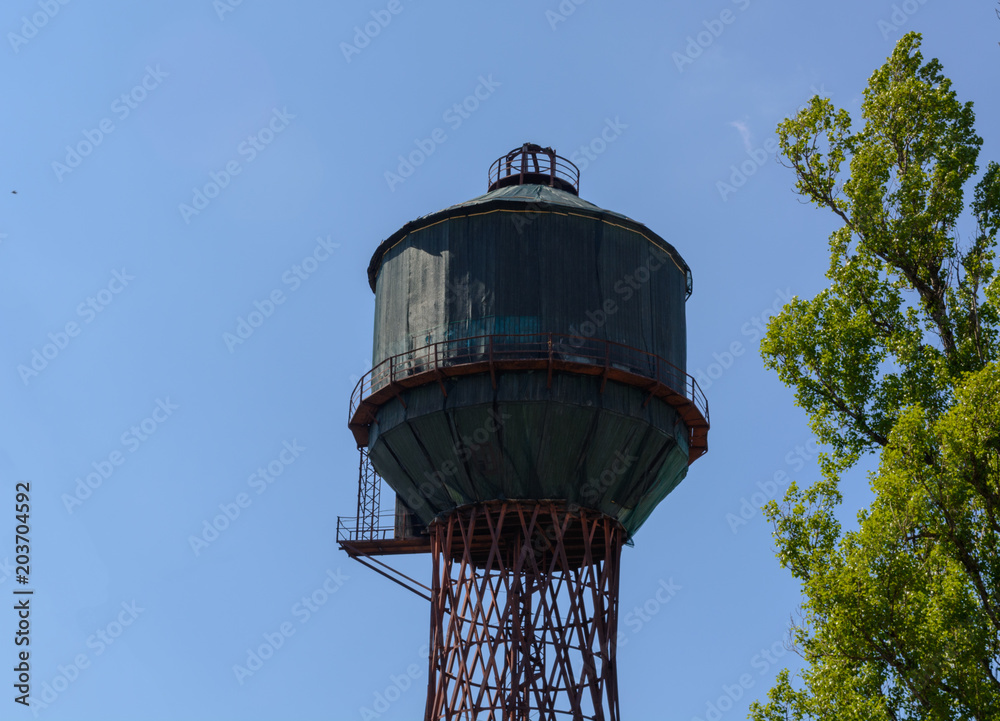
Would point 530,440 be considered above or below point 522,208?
below

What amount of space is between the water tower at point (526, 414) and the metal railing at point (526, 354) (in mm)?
39

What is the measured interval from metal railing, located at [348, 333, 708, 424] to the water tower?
0.04 metres

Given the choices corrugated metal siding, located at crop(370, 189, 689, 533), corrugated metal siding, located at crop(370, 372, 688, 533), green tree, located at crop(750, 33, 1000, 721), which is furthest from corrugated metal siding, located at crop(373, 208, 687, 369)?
green tree, located at crop(750, 33, 1000, 721)

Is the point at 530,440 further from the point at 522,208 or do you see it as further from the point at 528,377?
the point at 522,208

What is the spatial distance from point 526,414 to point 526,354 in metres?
1.17

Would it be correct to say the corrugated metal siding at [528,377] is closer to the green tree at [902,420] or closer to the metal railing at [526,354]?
the metal railing at [526,354]

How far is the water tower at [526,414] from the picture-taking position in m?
23.2

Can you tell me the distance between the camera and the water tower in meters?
23.2

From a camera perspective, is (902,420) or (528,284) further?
(528,284)

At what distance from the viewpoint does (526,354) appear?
23266mm

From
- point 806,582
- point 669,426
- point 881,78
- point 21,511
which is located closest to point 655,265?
point 669,426

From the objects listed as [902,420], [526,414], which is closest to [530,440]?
[526,414]

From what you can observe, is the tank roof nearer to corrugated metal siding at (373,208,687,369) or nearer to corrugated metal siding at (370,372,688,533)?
corrugated metal siding at (373,208,687,369)

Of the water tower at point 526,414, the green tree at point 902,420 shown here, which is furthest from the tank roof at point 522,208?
the green tree at point 902,420
